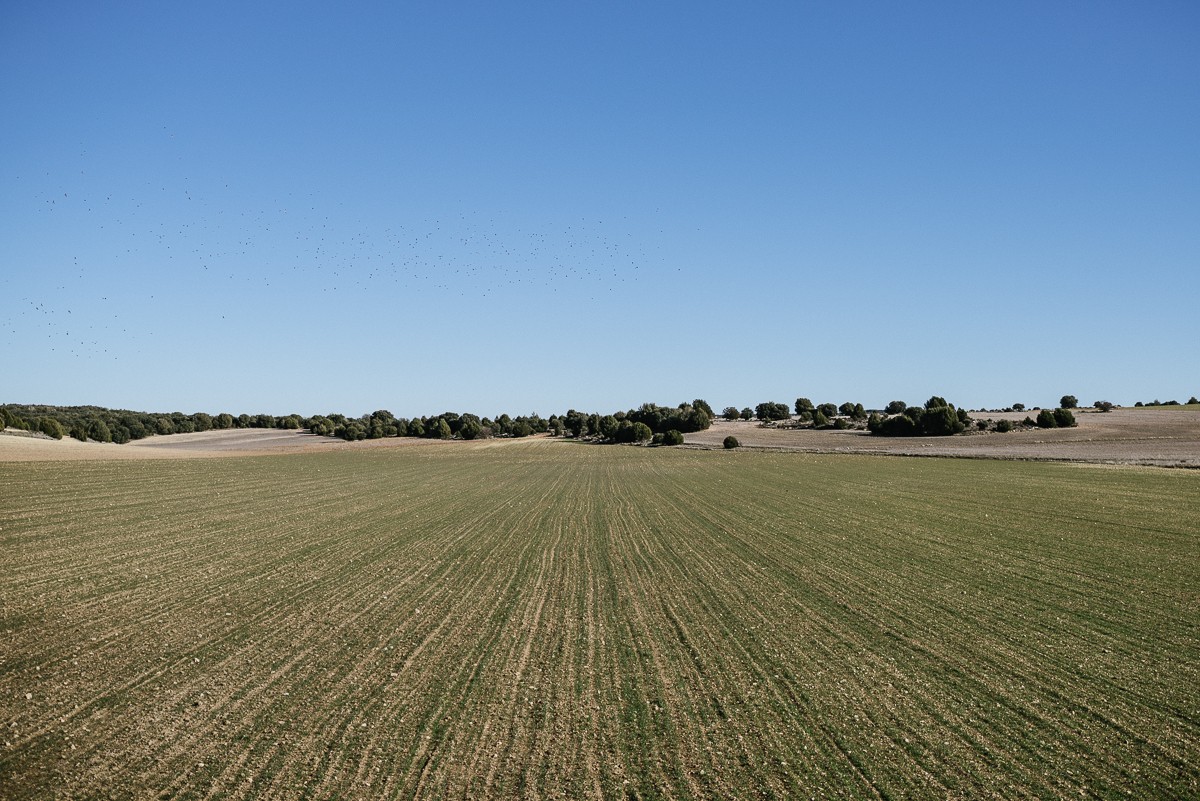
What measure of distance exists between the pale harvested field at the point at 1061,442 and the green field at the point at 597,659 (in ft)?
145

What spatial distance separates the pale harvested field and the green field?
44088 mm

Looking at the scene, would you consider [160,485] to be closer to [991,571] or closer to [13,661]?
[13,661]

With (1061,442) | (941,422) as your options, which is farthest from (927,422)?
(1061,442)

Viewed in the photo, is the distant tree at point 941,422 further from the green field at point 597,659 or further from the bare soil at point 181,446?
the bare soil at point 181,446

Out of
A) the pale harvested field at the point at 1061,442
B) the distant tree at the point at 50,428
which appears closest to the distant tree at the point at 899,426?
the pale harvested field at the point at 1061,442

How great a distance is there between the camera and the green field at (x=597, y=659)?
814 cm

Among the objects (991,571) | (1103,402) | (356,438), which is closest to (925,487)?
(991,571)

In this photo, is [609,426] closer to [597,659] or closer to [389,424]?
[389,424]

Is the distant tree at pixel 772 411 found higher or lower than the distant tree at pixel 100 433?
higher

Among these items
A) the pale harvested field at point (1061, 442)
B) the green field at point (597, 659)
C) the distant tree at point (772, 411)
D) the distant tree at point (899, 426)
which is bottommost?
the green field at point (597, 659)

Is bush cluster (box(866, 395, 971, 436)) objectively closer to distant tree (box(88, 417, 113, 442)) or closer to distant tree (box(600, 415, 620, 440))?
distant tree (box(600, 415, 620, 440))

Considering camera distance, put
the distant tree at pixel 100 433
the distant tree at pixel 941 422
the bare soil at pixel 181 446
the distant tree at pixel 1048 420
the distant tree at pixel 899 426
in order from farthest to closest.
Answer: the distant tree at pixel 100 433 < the distant tree at pixel 899 426 < the distant tree at pixel 941 422 < the distant tree at pixel 1048 420 < the bare soil at pixel 181 446

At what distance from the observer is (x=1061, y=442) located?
7400 centimetres

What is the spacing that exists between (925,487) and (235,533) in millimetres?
38904
